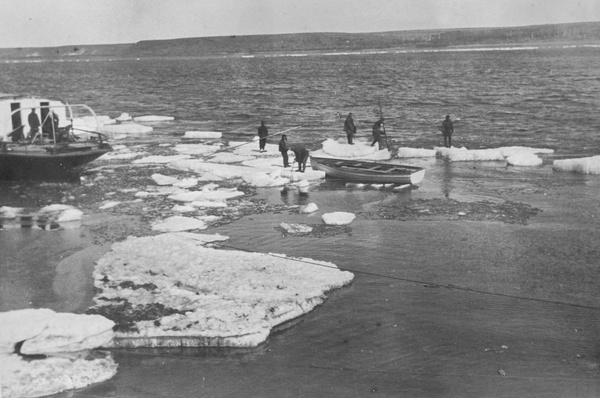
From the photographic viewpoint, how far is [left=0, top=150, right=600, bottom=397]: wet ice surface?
9.63m

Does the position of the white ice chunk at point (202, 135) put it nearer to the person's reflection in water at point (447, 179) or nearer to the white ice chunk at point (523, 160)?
the person's reflection in water at point (447, 179)

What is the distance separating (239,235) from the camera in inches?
672

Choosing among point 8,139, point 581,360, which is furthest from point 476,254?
point 8,139

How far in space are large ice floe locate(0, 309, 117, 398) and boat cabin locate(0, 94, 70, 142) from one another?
14.9 metres

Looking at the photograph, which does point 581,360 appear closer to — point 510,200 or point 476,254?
point 476,254

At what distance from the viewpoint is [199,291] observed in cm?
1279

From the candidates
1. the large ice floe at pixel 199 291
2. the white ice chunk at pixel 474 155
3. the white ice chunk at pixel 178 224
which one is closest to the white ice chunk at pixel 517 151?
the white ice chunk at pixel 474 155

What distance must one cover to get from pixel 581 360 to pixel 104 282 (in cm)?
871

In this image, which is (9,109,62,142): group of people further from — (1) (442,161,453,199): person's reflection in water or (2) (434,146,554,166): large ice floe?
(2) (434,146,554,166): large ice floe

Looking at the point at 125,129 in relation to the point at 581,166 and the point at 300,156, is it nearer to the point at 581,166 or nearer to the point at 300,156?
the point at 300,156

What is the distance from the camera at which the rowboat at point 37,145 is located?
76.3 feet

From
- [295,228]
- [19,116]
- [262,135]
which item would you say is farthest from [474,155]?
[19,116]

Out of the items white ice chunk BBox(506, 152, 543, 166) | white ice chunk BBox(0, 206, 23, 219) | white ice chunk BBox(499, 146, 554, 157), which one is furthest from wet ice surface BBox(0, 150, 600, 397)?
white ice chunk BBox(499, 146, 554, 157)

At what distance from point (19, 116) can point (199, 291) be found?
1616 centimetres
